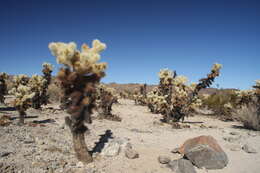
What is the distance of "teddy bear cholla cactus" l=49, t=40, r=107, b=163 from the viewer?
12.6 feet

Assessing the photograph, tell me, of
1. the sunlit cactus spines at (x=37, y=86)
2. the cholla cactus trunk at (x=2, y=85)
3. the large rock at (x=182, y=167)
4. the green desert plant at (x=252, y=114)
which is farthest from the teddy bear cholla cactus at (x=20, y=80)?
the green desert plant at (x=252, y=114)

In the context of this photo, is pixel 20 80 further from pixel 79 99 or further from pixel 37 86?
pixel 79 99

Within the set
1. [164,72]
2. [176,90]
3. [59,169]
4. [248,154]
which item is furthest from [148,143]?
[164,72]

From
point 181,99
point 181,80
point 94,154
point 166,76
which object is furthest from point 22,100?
point 166,76

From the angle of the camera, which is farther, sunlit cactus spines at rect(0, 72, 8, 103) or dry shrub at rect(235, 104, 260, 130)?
sunlit cactus spines at rect(0, 72, 8, 103)

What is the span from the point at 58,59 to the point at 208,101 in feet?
59.3

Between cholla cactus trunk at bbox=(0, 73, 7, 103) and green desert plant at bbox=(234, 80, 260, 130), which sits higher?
cholla cactus trunk at bbox=(0, 73, 7, 103)

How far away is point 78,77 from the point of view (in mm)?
3949

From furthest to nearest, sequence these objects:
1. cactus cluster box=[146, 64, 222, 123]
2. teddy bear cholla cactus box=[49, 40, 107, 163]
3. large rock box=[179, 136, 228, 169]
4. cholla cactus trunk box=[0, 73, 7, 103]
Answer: cholla cactus trunk box=[0, 73, 7, 103]
cactus cluster box=[146, 64, 222, 123]
large rock box=[179, 136, 228, 169]
teddy bear cholla cactus box=[49, 40, 107, 163]

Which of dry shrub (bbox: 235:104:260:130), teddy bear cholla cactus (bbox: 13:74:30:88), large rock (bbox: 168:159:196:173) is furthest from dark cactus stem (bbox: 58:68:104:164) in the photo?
teddy bear cholla cactus (bbox: 13:74:30:88)

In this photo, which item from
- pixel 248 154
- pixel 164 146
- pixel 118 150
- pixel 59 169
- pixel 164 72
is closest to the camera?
pixel 59 169

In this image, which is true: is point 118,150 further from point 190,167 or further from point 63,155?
point 190,167

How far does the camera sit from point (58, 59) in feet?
12.7

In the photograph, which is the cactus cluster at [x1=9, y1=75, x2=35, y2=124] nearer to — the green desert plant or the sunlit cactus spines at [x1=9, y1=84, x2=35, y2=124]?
the sunlit cactus spines at [x1=9, y1=84, x2=35, y2=124]
